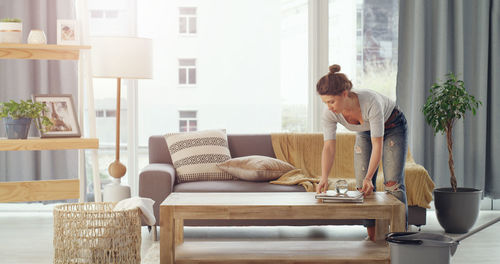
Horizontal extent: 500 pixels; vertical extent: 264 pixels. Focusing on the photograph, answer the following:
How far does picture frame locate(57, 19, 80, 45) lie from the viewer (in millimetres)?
4027

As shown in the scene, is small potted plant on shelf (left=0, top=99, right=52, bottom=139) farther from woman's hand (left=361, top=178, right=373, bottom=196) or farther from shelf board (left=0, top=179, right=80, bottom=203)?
woman's hand (left=361, top=178, right=373, bottom=196)

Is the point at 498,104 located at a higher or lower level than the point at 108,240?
higher

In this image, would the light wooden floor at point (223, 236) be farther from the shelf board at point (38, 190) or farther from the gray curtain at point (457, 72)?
the gray curtain at point (457, 72)

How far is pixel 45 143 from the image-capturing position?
3.77 meters

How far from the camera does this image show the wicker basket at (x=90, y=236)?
3070 mm

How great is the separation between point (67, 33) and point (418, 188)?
269 centimetres

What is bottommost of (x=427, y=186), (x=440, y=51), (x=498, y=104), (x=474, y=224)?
(x=474, y=224)

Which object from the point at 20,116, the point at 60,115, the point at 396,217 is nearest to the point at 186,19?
the point at 60,115

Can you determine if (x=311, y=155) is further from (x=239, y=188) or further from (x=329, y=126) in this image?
(x=329, y=126)

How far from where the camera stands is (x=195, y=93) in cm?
535

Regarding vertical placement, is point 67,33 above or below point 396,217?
above

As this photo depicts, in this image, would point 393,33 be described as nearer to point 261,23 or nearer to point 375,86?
point 375,86

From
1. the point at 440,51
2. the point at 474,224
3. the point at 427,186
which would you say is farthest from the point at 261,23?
the point at 474,224

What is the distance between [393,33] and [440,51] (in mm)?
465
